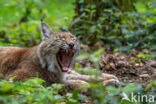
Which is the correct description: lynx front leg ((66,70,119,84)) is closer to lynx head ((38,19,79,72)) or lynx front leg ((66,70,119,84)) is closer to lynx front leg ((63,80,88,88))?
lynx front leg ((63,80,88,88))

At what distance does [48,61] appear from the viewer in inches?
213

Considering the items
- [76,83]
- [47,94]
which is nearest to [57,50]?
[76,83]

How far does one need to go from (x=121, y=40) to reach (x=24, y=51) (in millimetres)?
3018

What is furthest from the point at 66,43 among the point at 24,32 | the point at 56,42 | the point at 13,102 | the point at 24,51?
the point at 24,32

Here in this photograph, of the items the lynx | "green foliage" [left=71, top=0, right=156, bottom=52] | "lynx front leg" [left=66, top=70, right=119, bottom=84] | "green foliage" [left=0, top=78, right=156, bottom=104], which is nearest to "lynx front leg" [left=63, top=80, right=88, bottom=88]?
the lynx

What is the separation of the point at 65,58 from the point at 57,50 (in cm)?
28

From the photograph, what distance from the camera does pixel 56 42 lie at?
5.39 metres

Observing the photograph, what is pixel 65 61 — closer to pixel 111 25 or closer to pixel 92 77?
pixel 92 77

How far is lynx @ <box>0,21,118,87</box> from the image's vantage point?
5355 millimetres

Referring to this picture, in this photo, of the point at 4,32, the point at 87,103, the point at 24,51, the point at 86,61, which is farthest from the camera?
the point at 4,32

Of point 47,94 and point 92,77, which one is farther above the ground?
point 47,94

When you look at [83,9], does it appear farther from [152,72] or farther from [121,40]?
[152,72]

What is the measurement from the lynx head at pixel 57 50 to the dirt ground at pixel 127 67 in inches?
44.5

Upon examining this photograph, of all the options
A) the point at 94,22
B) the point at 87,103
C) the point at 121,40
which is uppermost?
the point at 94,22
